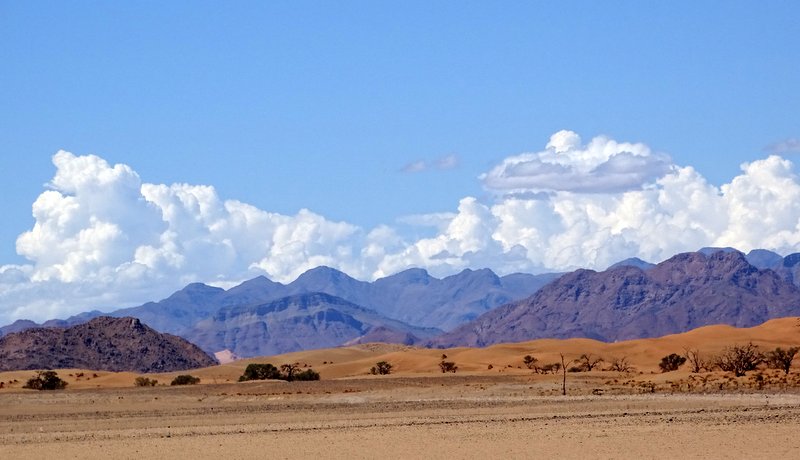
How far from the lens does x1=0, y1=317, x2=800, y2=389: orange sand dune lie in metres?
88.3

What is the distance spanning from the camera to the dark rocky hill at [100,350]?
413ft

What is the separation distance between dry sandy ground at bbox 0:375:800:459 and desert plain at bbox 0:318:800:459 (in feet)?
0.22

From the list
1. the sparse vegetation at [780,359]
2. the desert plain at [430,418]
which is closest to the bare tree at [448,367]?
the desert plain at [430,418]

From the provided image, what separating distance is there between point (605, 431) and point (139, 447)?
1455cm

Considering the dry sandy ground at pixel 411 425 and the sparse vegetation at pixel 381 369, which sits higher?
the sparse vegetation at pixel 381 369

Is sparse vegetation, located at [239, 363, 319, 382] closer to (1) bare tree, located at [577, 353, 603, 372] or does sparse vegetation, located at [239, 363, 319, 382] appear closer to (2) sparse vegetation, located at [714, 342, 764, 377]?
(1) bare tree, located at [577, 353, 603, 372]

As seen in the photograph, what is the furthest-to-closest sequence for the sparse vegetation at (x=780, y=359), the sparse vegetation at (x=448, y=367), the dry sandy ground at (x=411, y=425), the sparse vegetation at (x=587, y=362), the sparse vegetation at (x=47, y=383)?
the sparse vegetation at (x=448, y=367) < the sparse vegetation at (x=587, y=362) < the sparse vegetation at (x=47, y=383) < the sparse vegetation at (x=780, y=359) < the dry sandy ground at (x=411, y=425)

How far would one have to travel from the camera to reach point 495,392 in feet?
196

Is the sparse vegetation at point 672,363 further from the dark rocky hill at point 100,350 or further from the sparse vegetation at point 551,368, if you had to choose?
the dark rocky hill at point 100,350

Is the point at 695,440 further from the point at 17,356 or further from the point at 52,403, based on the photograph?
the point at 17,356

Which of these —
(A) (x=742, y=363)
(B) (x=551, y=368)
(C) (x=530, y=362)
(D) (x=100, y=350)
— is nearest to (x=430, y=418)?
(A) (x=742, y=363)

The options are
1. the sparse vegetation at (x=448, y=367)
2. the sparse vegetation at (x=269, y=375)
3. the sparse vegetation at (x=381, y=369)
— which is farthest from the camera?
the sparse vegetation at (x=381, y=369)

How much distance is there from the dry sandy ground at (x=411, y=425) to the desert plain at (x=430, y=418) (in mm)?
66

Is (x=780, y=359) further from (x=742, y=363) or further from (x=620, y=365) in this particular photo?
(x=620, y=365)
